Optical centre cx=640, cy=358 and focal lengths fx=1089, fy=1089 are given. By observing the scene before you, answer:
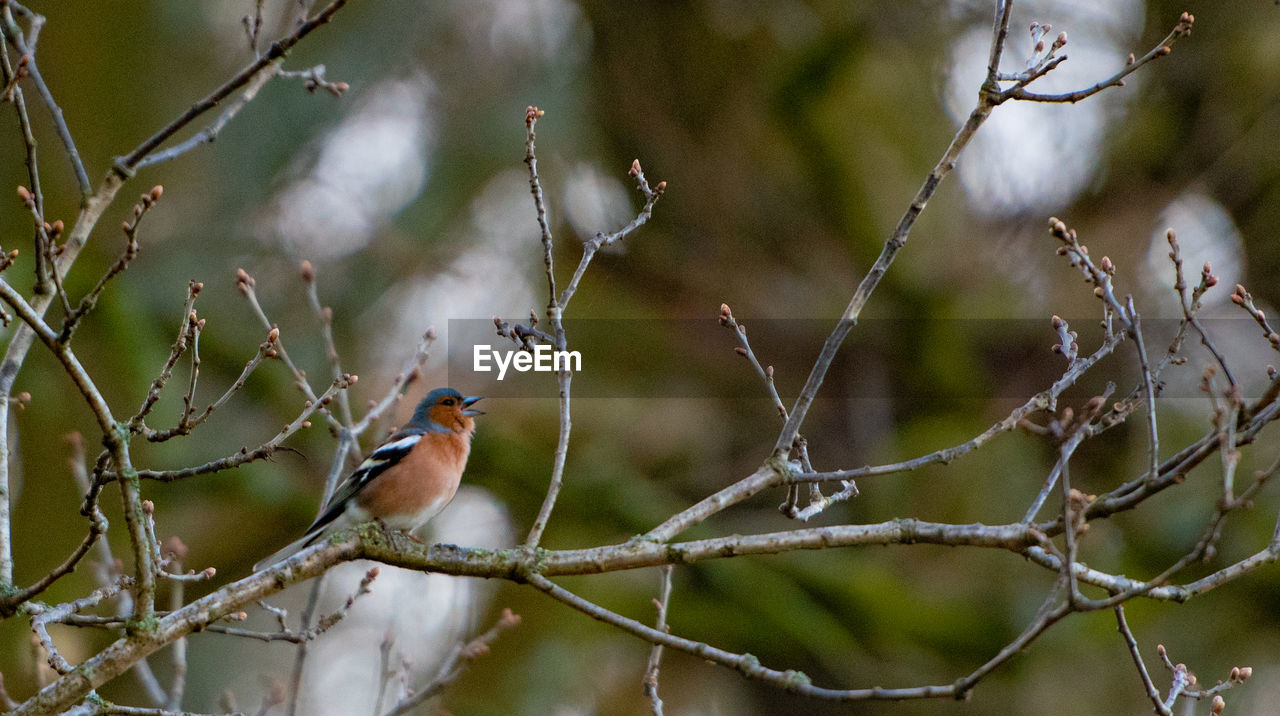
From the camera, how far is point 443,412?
679cm

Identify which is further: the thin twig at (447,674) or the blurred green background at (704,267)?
the blurred green background at (704,267)

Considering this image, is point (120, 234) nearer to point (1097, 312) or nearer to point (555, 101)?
point (555, 101)


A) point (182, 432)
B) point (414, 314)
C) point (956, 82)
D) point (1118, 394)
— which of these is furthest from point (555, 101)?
point (182, 432)

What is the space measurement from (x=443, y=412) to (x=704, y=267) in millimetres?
5374

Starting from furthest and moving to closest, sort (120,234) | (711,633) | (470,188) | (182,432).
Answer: (470,188) → (711,633) → (120,234) → (182,432)

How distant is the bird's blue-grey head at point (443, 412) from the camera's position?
21.8 feet

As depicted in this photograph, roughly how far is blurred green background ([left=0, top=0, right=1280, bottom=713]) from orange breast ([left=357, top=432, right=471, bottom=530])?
321 cm

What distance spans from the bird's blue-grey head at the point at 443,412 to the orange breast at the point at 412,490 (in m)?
0.51

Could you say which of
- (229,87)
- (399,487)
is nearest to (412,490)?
(399,487)

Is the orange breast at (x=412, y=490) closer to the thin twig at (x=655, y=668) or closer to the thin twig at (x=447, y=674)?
the thin twig at (x=447, y=674)

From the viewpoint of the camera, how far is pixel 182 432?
313cm

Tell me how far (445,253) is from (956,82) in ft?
17.4

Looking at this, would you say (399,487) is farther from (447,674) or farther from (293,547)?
(447,674)

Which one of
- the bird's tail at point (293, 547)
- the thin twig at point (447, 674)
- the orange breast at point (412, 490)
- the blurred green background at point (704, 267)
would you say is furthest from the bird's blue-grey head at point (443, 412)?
the blurred green background at point (704, 267)
